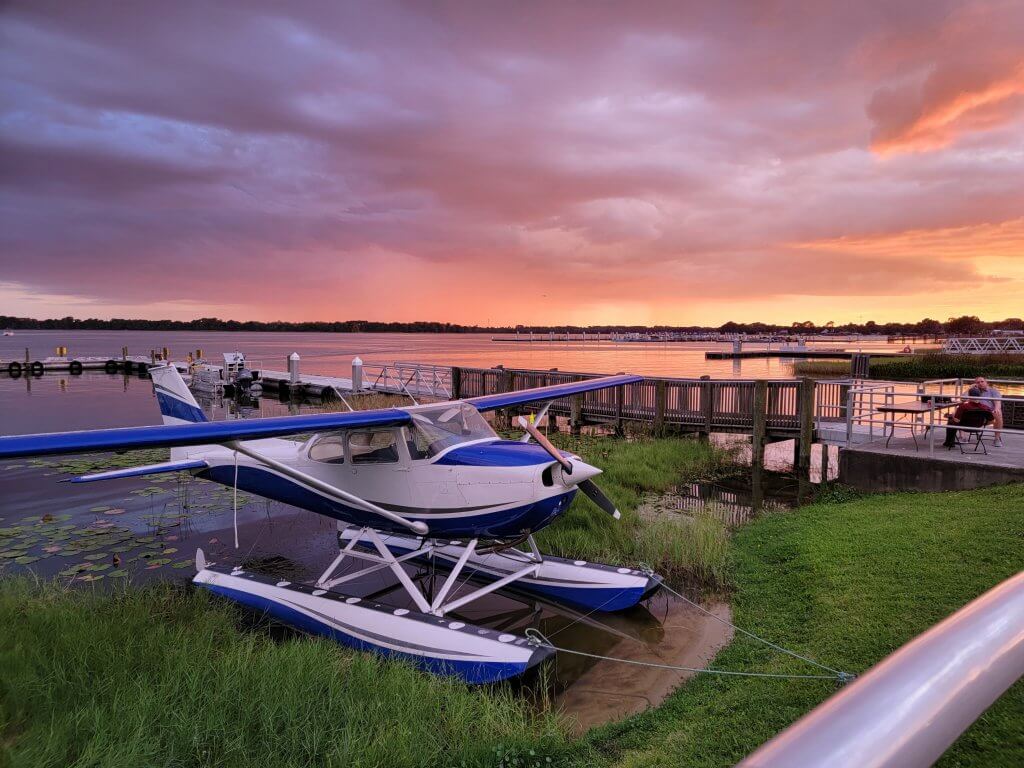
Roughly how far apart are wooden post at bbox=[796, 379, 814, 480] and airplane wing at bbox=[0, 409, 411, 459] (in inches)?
415

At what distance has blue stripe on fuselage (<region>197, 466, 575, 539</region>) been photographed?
6.46 meters

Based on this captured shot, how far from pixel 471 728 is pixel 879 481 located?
9.65 meters

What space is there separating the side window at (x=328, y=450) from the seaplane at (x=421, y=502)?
17 millimetres

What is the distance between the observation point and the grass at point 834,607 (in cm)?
425

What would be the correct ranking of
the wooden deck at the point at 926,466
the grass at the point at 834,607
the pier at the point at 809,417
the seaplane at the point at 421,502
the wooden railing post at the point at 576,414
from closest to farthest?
the grass at the point at 834,607 < the seaplane at the point at 421,502 < the wooden deck at the point at 926,466 < the pier at the point at 809,417 < the wooden railing post at the point at 576,414

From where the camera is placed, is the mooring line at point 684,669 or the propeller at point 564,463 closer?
the mooring line at point 684,669

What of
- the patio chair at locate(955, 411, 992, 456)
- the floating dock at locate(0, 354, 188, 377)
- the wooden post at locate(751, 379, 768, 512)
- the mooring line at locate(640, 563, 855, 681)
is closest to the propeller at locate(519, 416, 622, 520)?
the mooring line at locate(640, 563, 855, 681)

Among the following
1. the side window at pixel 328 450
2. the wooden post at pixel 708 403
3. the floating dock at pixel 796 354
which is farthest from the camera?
the floating dock at pixel 796 354

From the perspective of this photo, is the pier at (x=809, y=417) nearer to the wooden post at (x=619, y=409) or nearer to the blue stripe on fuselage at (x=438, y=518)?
the wooden post at (x=619, y=409)

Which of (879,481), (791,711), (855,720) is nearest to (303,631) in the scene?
(791,711)

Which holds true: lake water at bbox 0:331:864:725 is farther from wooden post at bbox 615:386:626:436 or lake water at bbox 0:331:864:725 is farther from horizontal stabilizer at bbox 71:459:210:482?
wooden post at bbox 615:386:626:436

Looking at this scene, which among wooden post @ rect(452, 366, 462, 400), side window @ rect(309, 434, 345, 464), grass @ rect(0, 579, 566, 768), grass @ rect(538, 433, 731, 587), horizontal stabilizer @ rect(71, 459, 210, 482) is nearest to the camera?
grass @ rect(0, 579, 566, 768)

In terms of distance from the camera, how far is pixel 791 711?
4438mm

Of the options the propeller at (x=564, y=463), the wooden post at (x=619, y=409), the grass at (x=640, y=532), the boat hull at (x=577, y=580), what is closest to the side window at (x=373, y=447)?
the propeller at (x=564, y=463)
